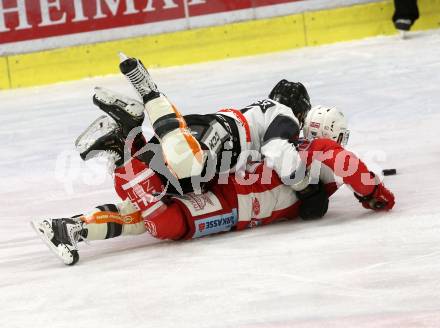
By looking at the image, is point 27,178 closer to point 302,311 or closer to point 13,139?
point 13,139

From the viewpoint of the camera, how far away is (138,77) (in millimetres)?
3498

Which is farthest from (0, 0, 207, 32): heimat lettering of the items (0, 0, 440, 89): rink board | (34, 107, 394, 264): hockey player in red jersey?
→ (34, 107, 394, 264): hockey player in red jersey

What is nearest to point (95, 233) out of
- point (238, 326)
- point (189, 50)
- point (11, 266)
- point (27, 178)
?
point (11, 266)

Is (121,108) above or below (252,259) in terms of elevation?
above

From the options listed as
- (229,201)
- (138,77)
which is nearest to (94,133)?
(138,77)

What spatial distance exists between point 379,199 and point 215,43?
5.04 m

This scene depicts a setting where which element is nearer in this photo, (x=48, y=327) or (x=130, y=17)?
(x=48, y=327)

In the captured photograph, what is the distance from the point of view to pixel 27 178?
205 inches

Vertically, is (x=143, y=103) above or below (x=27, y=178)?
above

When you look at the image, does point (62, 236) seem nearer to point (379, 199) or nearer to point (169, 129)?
point (169, 129)

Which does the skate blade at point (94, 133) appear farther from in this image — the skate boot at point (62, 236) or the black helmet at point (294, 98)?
the black helmet at point (294, 98)

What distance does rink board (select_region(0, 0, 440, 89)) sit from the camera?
8.36 m

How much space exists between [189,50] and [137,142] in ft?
16.3

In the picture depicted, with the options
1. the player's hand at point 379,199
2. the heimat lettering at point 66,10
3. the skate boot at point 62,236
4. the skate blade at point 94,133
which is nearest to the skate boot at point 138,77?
the skate blade at point 94,133
